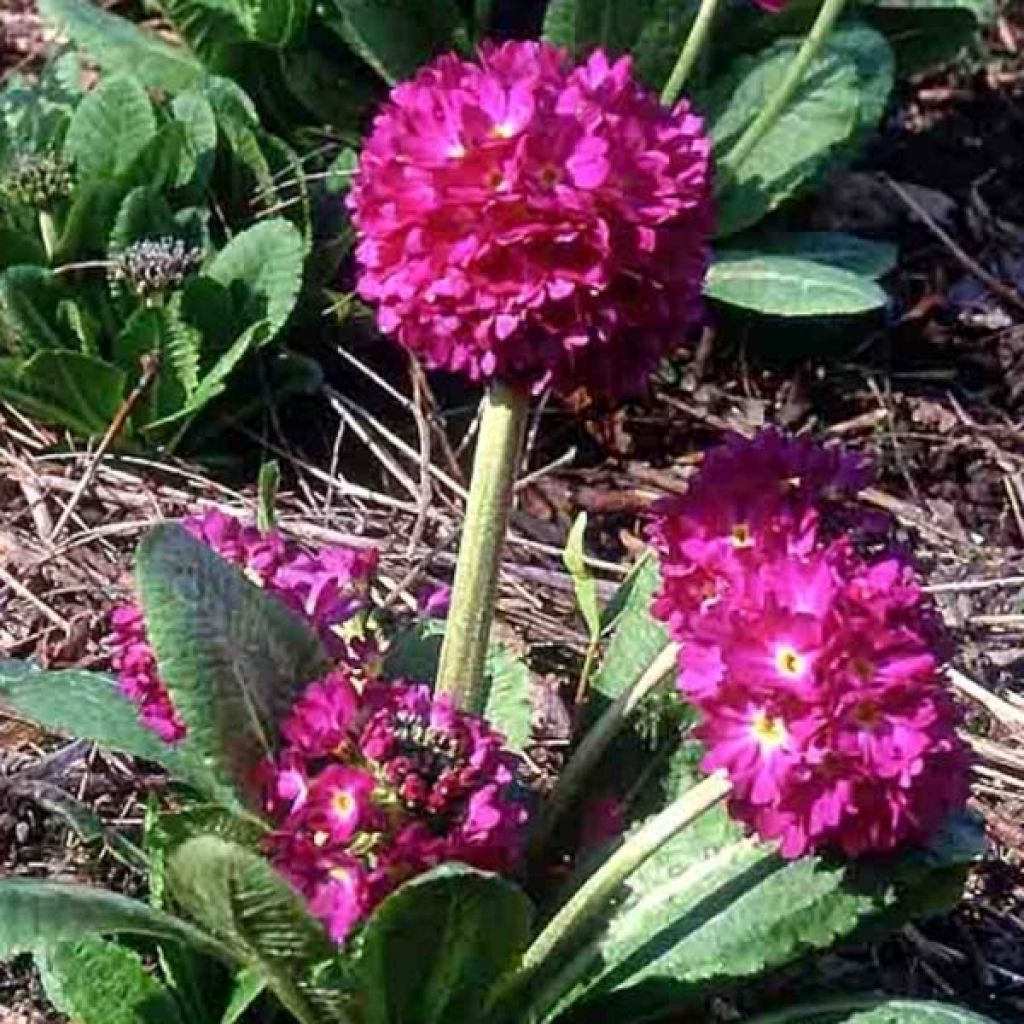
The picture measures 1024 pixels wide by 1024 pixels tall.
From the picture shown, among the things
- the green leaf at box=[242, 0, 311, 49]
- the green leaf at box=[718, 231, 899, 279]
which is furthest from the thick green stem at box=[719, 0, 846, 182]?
the green leaf at box=[242, 0, 311, 49]

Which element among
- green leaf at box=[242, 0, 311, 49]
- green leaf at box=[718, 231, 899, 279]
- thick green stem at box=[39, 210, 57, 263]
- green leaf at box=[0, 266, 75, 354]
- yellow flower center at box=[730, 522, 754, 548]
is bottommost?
green leaf at box=[718, 231, 899, 279]

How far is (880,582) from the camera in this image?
6.40 ft

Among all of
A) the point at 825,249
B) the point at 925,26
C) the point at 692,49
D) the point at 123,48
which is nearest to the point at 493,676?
the point at 692,49

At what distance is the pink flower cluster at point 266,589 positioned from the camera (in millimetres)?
2154

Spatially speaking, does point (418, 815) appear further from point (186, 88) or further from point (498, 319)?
point (186, 88)

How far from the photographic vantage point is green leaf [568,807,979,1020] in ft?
7.04

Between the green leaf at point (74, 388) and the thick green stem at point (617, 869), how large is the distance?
3.80 feet

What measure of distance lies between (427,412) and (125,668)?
130 centimetres

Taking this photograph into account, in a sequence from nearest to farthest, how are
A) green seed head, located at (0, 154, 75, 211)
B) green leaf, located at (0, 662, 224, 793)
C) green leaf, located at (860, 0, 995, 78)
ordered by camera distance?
green leaf, located at (0, 662, 224, 793) < green seed head, located at (0, 154, 75, 211) < green leaf, located at (860, 0, 995, 78)

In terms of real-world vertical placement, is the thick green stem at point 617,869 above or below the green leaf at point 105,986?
above

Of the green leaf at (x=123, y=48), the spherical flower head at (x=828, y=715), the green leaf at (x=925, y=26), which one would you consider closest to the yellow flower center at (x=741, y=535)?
the spherical flower head at (x=828, y=715)

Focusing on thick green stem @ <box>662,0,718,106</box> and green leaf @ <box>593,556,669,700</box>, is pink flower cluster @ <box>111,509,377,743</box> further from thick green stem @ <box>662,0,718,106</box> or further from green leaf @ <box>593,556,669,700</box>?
thick green stem @ <box>662,0,718,106</box>

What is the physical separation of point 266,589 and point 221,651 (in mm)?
124

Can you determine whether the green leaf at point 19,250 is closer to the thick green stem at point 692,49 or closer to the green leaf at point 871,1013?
the thick green stem at point 692,49
